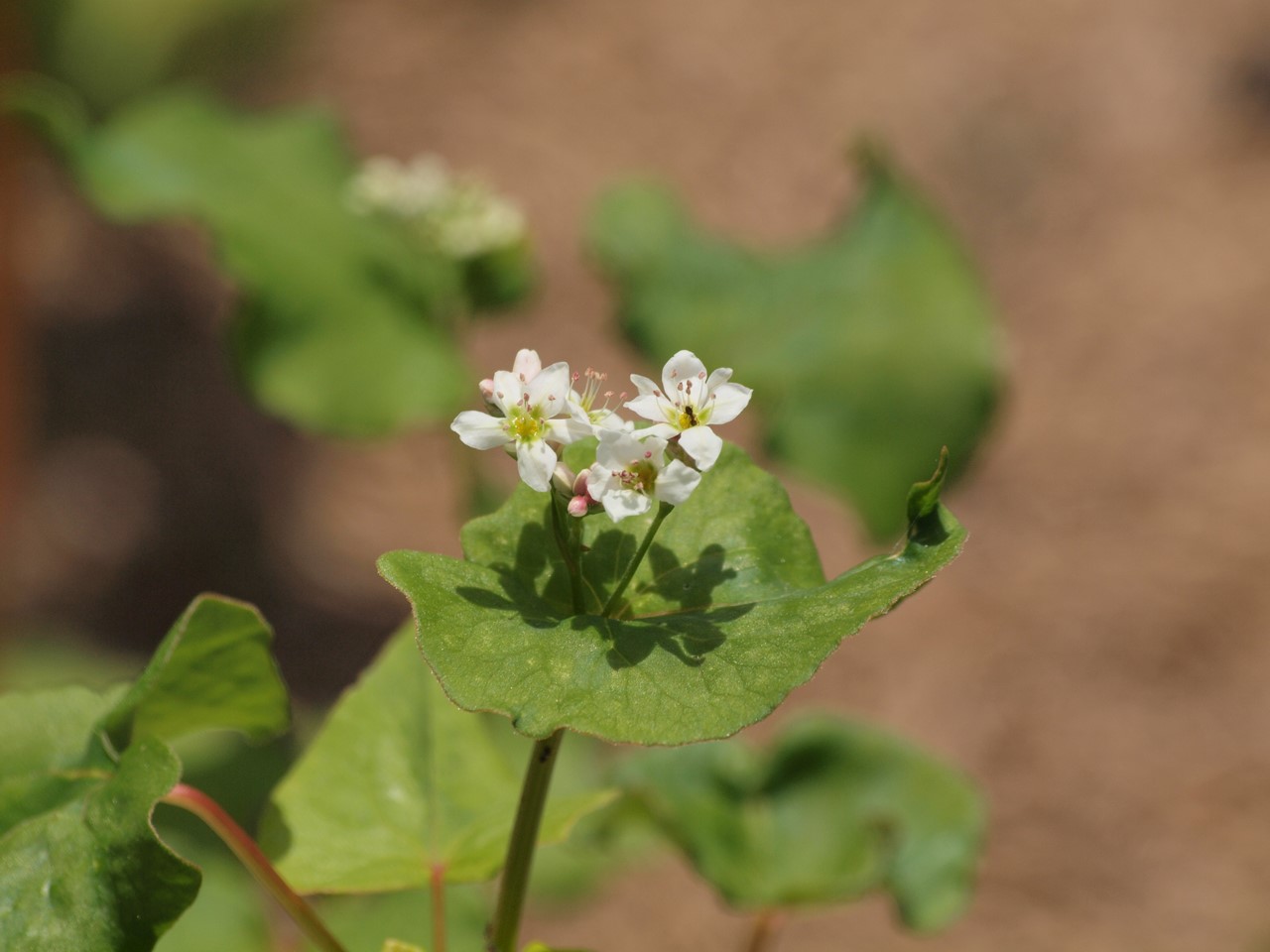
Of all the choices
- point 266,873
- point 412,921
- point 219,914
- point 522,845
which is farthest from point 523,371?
point 219,914

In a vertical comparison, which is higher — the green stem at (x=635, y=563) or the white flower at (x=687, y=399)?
the white flower at (x=687, y=399)

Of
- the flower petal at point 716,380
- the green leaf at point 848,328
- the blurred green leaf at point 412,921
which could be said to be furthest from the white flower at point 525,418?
the green leaf at point 848,328

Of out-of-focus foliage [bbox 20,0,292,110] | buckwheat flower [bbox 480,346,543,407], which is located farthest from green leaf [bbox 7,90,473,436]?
out-of-focus foliage [bbox 20,0,292,110]

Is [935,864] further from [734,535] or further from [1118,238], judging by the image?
[1118,238]

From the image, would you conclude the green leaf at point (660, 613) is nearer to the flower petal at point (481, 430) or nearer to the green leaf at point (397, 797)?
the flower petal at point (481, 430)

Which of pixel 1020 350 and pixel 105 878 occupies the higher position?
pixel 1020 350

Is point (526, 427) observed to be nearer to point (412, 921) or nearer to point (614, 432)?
point (614, 432)
